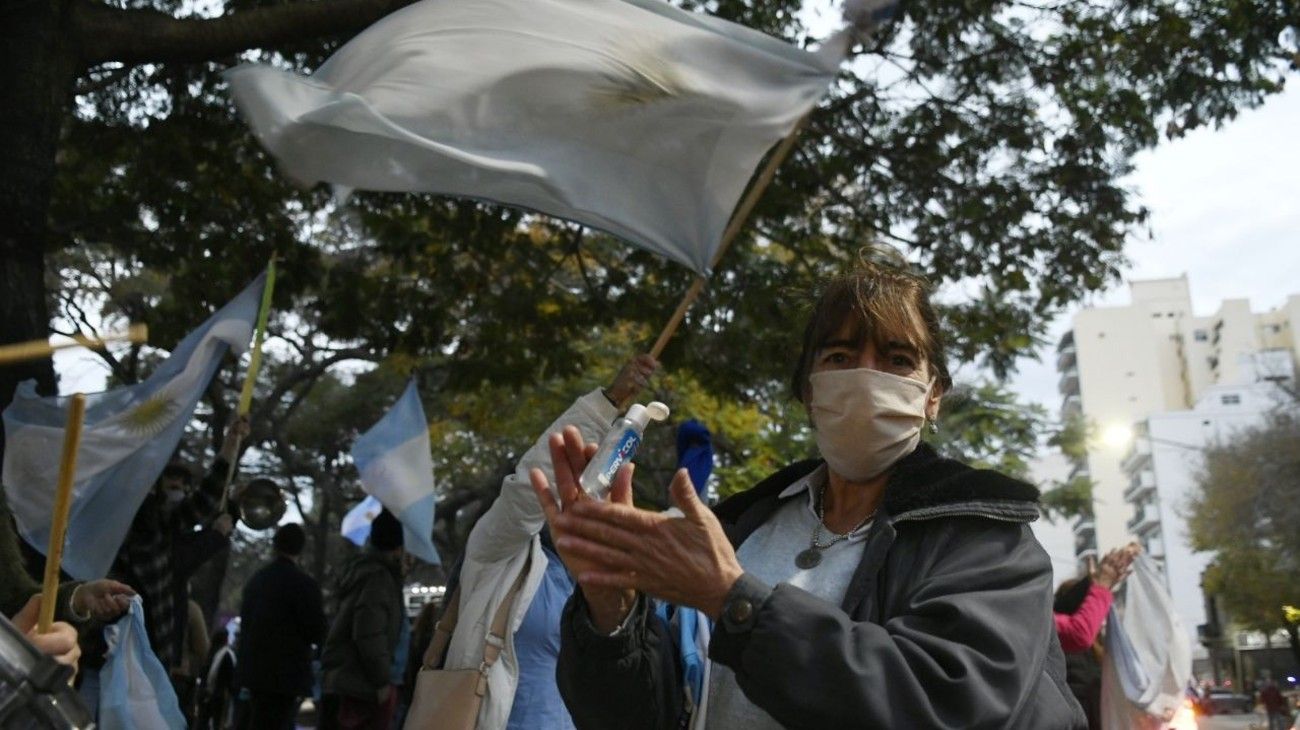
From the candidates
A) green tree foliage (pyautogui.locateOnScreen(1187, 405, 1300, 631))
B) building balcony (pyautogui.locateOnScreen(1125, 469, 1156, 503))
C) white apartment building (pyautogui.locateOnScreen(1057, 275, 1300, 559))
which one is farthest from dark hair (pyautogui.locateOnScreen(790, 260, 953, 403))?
white apartment building (pyautogui.locateOnScreen(1057, 275, 1300, 559))

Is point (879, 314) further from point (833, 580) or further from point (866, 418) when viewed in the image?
point (833, 580)

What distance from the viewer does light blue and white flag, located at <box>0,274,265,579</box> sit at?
213 inches

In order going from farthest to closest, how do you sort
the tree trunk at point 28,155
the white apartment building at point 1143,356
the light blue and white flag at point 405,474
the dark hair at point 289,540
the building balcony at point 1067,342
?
the building balcony at point 1067,342, the white apartment building at point 1143,356, the dark hair at point 289,540, the light blue and white flag at point 405,474, the tree trunk at point 28,155

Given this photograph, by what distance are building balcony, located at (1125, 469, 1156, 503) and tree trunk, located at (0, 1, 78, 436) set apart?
85717 mm

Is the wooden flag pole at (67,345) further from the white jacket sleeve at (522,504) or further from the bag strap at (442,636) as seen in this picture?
the bag strap at (442,636)

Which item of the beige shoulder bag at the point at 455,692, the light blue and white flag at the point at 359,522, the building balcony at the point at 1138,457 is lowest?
the beige shoulder bag at the point at 455,692

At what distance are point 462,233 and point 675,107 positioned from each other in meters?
6.25

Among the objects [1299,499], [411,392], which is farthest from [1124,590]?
[1299,499]

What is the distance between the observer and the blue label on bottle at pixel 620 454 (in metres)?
2.10

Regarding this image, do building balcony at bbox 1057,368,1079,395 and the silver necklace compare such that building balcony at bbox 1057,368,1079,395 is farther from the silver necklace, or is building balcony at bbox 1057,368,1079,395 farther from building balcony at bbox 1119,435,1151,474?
the silver necklace

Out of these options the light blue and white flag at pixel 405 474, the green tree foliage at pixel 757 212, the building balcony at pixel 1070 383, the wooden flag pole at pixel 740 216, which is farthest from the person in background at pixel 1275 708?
the building balcony at pixel 1070 383

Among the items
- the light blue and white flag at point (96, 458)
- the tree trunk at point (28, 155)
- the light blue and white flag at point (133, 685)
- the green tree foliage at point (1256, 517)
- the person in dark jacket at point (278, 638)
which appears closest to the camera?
the light blue and white flag at point (133, 685)

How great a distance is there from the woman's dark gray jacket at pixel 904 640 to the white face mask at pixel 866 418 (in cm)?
5

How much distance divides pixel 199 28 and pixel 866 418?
18.4 ft
